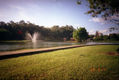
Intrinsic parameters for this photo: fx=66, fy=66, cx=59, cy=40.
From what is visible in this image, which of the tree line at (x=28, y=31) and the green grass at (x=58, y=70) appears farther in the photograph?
the tree line at (x=28, y=31)

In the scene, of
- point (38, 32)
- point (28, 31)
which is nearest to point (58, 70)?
point (28, 31)

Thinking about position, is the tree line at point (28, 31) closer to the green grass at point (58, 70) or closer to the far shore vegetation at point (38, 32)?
the far shore vegetation at point (38, 32)

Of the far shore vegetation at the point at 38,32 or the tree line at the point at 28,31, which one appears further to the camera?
the tree line at the point at 28,31

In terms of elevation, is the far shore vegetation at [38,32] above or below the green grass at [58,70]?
above

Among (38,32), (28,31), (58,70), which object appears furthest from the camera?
(38,32)

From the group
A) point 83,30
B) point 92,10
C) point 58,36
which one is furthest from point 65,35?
point 92,10

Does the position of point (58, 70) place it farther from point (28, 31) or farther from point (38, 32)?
point (38, 32)

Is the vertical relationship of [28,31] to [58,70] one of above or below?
above

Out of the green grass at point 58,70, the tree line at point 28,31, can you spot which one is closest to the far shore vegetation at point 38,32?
the tree line at point 28,31

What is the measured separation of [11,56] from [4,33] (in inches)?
2403

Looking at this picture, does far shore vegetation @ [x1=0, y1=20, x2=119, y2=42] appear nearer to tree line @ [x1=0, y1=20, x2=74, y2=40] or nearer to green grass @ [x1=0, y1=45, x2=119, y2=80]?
tree line @ [x1=0, y1=20, x2=74, y2=40]

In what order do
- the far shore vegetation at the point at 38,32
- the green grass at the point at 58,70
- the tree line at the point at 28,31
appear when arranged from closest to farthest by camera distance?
1. the green grass at the point at 58,70
2. the far shore vegetation at the point at 38,32
3. the tree line at the point at 28,31

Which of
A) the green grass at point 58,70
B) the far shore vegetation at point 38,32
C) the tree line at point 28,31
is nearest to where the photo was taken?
the green grass at point 58,70

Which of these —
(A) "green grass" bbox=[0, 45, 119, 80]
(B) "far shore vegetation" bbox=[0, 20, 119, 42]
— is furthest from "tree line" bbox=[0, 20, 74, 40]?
(A) "green grass" bbox=[0, 45, 119, 80]
